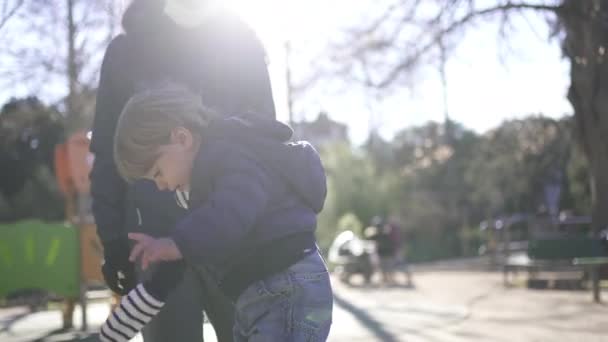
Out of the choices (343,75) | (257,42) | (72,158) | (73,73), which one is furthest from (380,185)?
(257,42)

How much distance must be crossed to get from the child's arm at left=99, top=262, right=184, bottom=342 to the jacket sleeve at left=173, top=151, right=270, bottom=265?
0.16 metres

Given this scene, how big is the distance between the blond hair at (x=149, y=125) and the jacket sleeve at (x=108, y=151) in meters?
0.48

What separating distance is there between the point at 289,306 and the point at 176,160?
469 millimetres

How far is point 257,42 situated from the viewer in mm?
2807

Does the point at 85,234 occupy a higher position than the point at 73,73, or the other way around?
the point at 73,73

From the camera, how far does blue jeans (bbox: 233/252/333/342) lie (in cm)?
218

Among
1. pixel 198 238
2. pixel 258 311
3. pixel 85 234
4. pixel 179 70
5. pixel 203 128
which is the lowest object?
pixel 85 234

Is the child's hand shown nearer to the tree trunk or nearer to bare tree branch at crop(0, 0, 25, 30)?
bare tree branch at crop(0, 0, 25, 30)

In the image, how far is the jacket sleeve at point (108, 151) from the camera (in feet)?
8.64

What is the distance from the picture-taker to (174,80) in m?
2.73

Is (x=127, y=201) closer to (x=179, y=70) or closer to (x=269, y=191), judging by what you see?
(x=179, y=70)

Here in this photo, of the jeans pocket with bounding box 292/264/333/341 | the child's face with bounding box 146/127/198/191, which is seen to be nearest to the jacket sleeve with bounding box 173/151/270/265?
the child's face with bounding box 146/127/198/191

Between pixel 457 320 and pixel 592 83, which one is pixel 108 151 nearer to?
pixel 457 320

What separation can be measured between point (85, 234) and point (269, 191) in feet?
23.5
